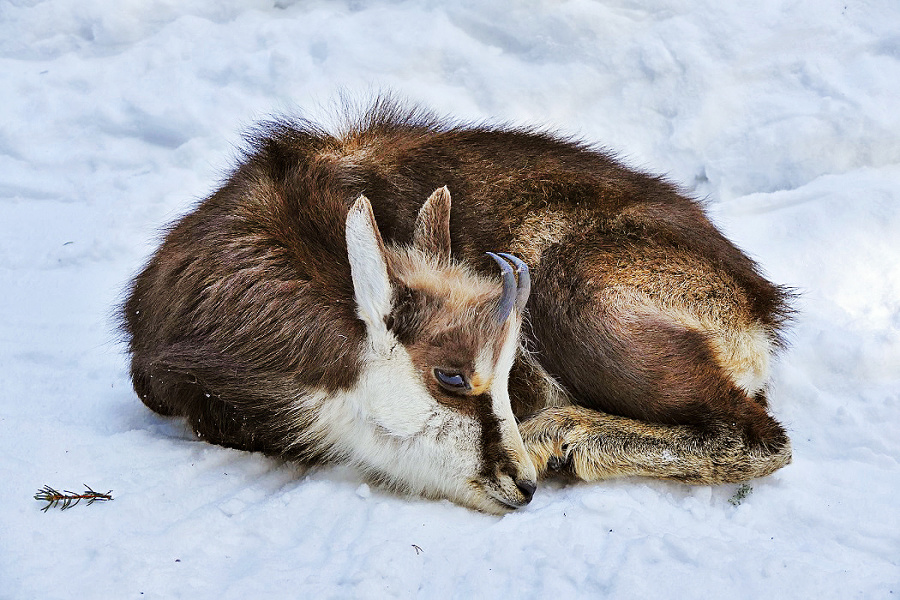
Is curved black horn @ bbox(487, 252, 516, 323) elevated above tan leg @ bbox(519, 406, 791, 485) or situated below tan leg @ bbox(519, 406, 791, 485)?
above

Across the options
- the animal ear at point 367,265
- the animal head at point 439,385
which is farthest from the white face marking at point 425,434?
the animal ear at point 367,265

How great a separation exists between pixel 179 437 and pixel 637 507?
2300 millimetres

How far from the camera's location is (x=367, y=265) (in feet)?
Answer: 12.8

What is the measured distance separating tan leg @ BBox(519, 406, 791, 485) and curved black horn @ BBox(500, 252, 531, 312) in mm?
648

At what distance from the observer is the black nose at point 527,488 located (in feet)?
12.7

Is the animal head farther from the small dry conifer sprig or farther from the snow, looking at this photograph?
the small dry conifer sprig

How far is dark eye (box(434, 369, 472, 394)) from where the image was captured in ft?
13.0

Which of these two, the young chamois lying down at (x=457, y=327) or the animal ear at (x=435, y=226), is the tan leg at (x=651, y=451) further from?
the animal ear at (x=435, y=226)

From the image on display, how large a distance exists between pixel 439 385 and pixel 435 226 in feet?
2.58

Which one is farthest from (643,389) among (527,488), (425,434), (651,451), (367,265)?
(367,265)

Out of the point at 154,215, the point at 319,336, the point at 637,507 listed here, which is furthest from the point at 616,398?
the point at 154,215

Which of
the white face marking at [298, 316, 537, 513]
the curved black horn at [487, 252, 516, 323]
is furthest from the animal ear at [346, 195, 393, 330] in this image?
the curved black horn at [487, 252, 516, 323]

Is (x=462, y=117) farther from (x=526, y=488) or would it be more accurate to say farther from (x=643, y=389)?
(x=526, y=488)

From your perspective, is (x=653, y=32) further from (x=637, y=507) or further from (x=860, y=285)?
(x=637, y=507)
